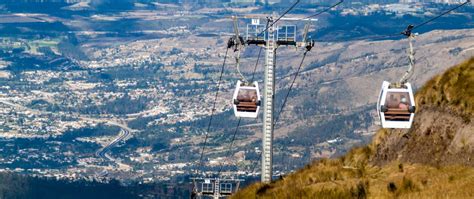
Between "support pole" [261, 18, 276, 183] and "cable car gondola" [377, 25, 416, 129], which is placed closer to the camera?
"cable car gondola" [377, 25, 416, 129]

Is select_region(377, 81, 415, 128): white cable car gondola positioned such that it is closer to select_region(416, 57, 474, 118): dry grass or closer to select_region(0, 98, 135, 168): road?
select_region(416, 57, 474, 118): dry grass

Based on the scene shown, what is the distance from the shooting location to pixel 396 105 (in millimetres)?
24438

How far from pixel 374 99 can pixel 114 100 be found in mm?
37488

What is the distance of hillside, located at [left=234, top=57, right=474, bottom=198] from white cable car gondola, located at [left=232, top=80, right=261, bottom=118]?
90.3 inches

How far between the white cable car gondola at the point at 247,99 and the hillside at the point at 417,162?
90.3 inches

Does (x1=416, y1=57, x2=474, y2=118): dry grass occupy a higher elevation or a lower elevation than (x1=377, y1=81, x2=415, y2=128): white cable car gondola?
lower

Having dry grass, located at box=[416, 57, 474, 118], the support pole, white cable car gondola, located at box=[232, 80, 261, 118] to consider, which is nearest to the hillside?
dry grass, located at box=[416, 57, 474, 118]

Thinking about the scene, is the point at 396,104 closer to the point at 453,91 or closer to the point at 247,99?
the point at 453,91

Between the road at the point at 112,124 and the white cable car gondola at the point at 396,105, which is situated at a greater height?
the white cable car gondola at the point at 396,105

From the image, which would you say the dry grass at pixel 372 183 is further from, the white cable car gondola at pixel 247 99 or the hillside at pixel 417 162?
the white cable car gondola at pixel 247 99

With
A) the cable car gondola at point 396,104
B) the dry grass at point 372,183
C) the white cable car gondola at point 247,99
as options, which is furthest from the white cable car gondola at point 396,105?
the white cable car gondola at point 247,99

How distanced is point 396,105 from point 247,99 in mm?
7066

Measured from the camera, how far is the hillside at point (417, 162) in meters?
22.3

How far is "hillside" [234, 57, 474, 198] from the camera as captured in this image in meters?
22.3
